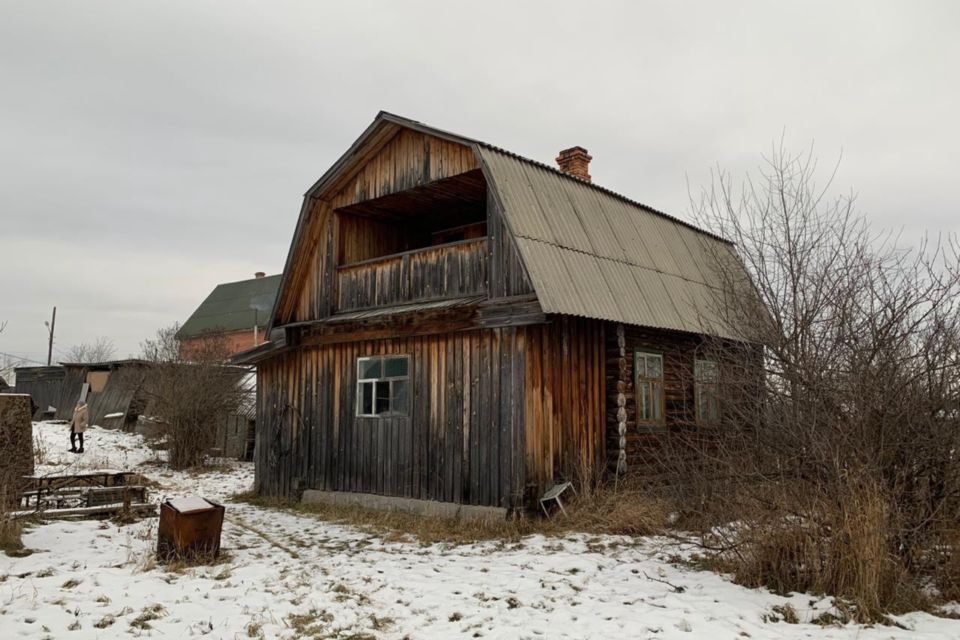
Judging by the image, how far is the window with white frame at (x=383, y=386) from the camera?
43.0ft

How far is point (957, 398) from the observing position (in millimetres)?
6809

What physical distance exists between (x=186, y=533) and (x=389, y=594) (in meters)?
2.91

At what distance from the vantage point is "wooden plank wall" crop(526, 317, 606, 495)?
440 inches

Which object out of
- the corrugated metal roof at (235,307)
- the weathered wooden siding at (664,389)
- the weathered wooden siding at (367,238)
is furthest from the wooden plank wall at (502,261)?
the corrugated metal roof at (235,307)

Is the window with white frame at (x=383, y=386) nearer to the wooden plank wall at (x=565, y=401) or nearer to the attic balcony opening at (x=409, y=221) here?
the attic balcony opening at (x=409, y=221)

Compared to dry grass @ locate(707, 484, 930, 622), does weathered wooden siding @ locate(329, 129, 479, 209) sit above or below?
above

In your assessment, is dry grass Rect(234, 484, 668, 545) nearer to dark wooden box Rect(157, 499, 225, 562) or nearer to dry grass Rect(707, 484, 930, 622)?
dark wooden box Rect(157, 499, 225, 562)

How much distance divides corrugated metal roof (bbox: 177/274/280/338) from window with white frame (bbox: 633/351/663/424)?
109ft

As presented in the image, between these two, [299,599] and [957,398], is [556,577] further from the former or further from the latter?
[957,398]

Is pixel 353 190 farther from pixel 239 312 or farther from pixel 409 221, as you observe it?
pixel 239 312

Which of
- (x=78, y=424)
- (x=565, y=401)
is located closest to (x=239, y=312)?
(x=78, y=424)

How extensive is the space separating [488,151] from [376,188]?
2898 mm

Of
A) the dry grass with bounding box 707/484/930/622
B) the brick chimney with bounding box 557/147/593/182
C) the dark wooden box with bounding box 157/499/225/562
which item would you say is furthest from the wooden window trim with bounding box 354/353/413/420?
the dry grass with bounding box 707/484/930/622

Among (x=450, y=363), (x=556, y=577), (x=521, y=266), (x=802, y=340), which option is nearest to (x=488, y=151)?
(x=521, y=266)
